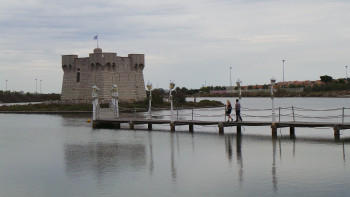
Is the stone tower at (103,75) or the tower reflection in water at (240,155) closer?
the tower reflection in water at (240,155)

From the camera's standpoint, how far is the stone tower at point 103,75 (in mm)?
68375

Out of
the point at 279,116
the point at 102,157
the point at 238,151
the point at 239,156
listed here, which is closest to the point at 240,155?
the point at 239,156

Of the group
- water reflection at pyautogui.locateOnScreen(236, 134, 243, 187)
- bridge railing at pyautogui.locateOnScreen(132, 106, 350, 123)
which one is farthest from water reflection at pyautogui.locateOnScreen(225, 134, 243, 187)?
Answer: bridge railing at pyautogui.locateOnScreen(132, 106, 350, 123)

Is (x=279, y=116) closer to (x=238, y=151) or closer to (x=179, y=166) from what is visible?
(x=238, y=151)

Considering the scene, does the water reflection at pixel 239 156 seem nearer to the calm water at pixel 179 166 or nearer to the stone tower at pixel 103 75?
the calm water at pixel 179 166

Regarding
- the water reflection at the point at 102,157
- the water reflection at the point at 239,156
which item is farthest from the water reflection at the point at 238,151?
the water reflection at the point at 102,157

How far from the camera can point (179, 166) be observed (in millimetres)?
17469

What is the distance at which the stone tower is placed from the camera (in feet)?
224

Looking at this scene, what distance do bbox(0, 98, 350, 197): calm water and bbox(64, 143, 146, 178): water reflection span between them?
3 cm

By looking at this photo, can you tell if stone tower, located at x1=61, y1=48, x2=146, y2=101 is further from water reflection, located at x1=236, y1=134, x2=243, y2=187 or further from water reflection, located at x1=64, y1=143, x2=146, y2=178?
water reflection, located at x1=64, y1=143, x2=146, y2=178

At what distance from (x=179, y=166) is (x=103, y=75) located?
170 ft

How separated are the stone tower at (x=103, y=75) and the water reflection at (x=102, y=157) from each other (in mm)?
44335

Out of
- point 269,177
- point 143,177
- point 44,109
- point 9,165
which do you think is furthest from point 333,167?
point 44,109

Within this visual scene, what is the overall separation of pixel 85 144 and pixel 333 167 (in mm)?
12554
